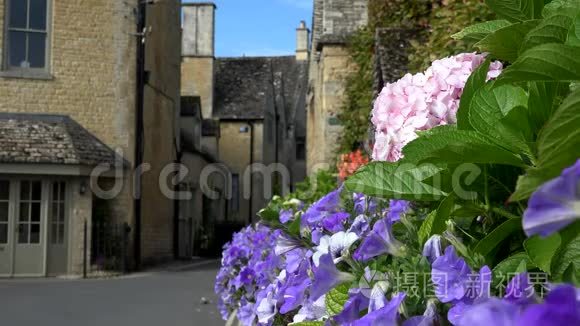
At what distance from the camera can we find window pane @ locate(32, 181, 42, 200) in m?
17.1

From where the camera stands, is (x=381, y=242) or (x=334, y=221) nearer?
(x=381, y=242)

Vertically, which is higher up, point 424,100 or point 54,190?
point 424,100

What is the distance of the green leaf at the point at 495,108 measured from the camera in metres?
1.22

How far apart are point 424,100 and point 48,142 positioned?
16.1m

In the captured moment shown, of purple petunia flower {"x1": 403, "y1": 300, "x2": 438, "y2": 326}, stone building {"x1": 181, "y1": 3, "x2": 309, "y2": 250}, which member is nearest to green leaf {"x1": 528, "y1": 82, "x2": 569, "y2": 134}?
purple petunia flower {"x1": 403, "y1": 300, "x2": 438, "y2": 326}

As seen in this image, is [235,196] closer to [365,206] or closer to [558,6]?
[365,206]

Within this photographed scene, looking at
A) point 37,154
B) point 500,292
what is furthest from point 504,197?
point 37,154

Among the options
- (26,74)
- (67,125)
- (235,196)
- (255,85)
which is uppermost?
(255,85)

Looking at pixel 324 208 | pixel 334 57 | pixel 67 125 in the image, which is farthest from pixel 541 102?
pixel 67 125

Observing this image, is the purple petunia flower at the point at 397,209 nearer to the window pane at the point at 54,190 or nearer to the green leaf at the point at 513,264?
the green leaf at the point at 513,264

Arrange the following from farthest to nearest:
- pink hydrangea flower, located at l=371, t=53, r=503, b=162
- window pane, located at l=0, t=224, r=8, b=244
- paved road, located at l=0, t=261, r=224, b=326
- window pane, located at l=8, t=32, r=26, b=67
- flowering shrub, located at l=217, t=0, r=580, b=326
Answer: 1. window pane, located at l=8, t=32, r=26, b=67
2. window pane, located at l=0, t=224, r=8, b=244
3. paved road, located at l=0, t=261, r=224, b=326
4. pink hydrangea flower, located at l=371, t=53, r=503, b=162
5. flowering shrub, located at l=217, t=0, r=580, b=326

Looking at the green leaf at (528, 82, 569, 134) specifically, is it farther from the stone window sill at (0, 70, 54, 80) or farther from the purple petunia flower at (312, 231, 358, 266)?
the stone window sill at (0, 70, 54, 80)

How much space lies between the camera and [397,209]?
1.65 metres

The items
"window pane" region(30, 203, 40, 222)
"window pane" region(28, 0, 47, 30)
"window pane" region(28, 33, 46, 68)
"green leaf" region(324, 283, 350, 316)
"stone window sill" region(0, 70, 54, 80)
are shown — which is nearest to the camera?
"green leaf" region(324, 283, 350, 316)
